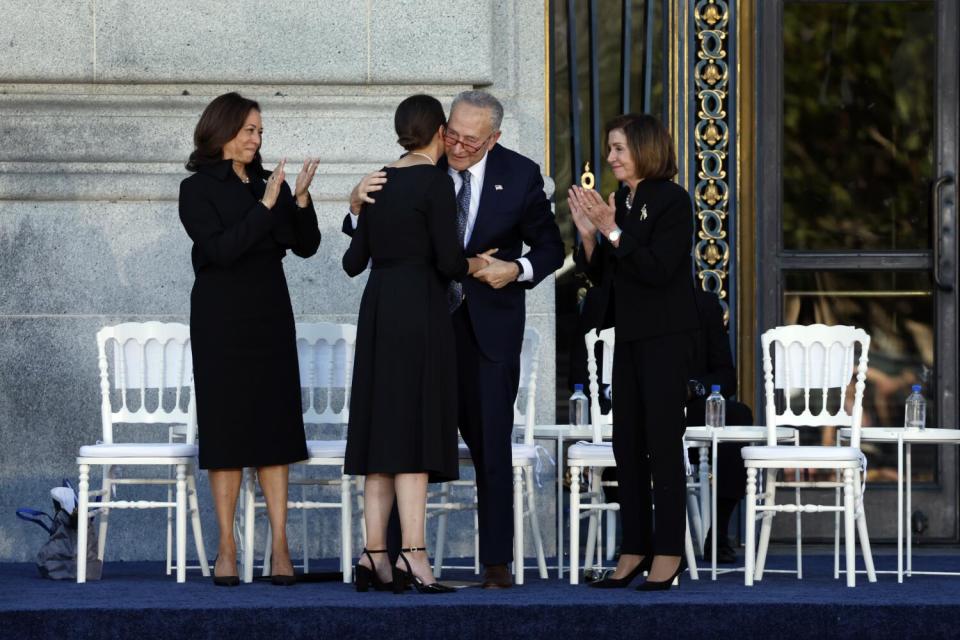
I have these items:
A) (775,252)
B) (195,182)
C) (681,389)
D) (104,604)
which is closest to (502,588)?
(681,389)

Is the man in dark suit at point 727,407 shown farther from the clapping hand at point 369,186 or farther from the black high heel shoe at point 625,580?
the clapping hand at point 369,186

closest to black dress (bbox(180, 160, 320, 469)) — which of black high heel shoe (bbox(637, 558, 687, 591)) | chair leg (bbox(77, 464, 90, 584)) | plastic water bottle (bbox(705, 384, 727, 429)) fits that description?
chair leg (bbox(77, 464, 90, 584))

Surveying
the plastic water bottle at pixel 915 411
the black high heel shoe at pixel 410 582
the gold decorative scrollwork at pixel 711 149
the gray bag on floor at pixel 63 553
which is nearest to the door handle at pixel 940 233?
the gold decorative scrollwork at pixel 711 149

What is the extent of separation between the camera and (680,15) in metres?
8.84

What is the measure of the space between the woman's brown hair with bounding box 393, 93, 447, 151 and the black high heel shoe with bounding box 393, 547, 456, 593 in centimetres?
135

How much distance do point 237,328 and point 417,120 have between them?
3.41 feet

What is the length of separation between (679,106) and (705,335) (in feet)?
4.02

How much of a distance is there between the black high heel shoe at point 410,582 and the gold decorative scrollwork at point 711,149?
305cm

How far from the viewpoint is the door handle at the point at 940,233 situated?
28.7 ft

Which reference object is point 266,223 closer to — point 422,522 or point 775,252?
point 422,522

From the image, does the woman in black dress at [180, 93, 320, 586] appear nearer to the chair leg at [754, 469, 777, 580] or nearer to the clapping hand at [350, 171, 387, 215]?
the clapping hand at [350, 171, 387, 215]

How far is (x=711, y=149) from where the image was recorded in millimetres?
8852

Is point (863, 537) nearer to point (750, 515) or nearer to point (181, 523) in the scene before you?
point (750, 515)

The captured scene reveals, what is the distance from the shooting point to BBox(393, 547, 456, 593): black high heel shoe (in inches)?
243
